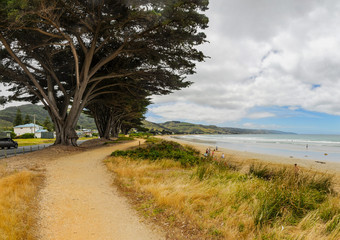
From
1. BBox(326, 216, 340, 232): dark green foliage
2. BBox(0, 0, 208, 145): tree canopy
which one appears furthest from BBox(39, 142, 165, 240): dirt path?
BBox(0, 0, 208, 145): tree canopy

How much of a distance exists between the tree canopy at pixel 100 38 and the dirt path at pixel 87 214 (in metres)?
8.06

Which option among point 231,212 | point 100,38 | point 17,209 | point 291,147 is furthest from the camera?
point 291,147

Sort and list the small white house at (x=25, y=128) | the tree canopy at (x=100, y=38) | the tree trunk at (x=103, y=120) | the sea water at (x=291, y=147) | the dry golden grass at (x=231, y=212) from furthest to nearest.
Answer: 1. the small white house at (x=25, y=128)
2. the tree trunk at (x=103, y=120)
3. the sea water at (x=291, y=147)
4. the tree canopy at (x=100, y=38)
5. the dry golden grass at (x=231, y=212)

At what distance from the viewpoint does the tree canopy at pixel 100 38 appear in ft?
31.9

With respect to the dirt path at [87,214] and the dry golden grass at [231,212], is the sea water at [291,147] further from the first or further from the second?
the dirt path at [87,214]

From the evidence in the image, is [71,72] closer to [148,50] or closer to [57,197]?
[148,50]

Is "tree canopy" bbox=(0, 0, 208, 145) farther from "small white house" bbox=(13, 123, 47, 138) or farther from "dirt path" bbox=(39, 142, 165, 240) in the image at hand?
"small white house" bbox=(13, 123, 47, 138)

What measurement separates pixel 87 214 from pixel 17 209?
138 cm

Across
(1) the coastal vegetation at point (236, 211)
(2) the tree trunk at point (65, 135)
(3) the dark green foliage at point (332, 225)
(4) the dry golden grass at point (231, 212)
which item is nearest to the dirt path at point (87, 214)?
(1) the coastal vegetation at point (236, 211)

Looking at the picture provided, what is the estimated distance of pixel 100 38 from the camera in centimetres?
1473

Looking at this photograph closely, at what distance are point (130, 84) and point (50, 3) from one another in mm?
8478

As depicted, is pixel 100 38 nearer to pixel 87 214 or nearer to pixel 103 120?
pixel 87 214

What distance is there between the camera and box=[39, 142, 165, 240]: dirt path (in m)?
3.15

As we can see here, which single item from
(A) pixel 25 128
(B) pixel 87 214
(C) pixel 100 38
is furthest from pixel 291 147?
(A) pixel 25 128
